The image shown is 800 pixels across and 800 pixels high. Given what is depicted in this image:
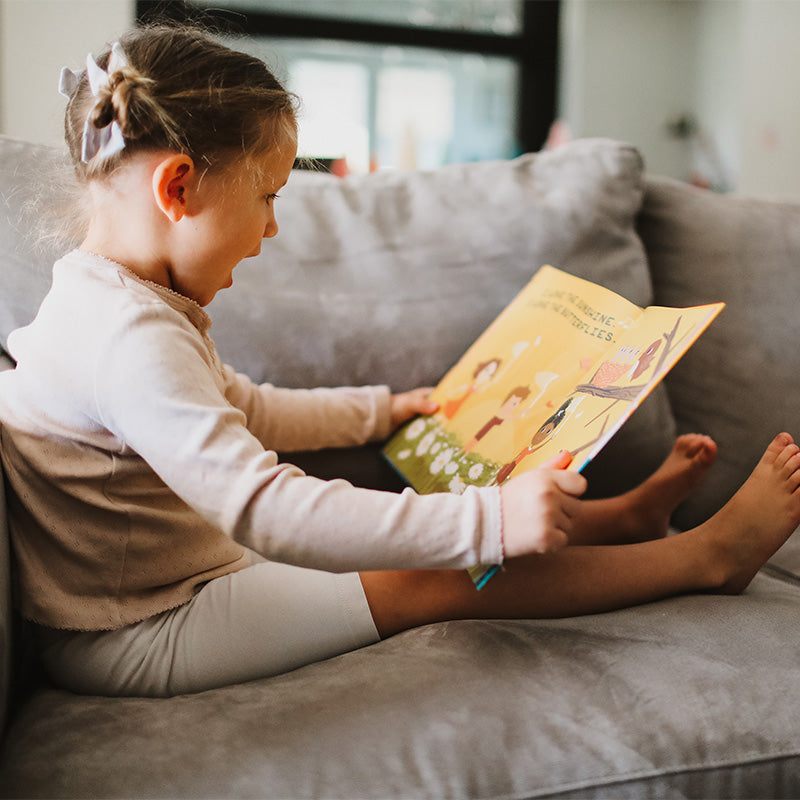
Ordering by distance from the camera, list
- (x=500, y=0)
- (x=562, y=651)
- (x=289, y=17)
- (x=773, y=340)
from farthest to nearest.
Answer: (x=500, y=0) → (x=289, y=17) → (x=773, y=340) → (x=562, y=651)

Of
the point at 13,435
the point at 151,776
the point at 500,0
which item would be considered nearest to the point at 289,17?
the point at 500,0

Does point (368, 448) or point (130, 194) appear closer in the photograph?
point (130, 194)

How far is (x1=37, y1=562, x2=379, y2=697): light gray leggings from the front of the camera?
68 cm

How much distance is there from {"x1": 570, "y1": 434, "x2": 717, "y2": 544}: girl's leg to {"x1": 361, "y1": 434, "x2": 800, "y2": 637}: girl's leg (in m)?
0.10

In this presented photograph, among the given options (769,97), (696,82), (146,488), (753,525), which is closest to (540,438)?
(753,525)

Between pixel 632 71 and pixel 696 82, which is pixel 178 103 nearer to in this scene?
pixel 632 71

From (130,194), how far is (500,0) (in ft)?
10.7

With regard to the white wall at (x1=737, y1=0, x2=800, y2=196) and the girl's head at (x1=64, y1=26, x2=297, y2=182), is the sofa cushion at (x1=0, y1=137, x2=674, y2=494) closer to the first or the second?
the girl's head at (x1=64, y1=26, x2=297, y2=182)

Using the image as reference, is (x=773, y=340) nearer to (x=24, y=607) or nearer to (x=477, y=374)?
(x=477, y=374)

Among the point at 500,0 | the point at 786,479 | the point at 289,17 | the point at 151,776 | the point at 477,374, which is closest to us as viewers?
the point at 151,776

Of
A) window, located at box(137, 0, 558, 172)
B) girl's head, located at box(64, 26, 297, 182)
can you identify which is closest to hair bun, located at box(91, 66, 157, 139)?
girl's head, located at box(64, 26, 297, 182)

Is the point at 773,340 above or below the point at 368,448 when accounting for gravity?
above

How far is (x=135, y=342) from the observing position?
0.62m

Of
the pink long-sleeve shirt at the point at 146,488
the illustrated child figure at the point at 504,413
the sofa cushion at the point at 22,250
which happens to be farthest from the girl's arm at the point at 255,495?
the sofa cushion at the point at 22,250
